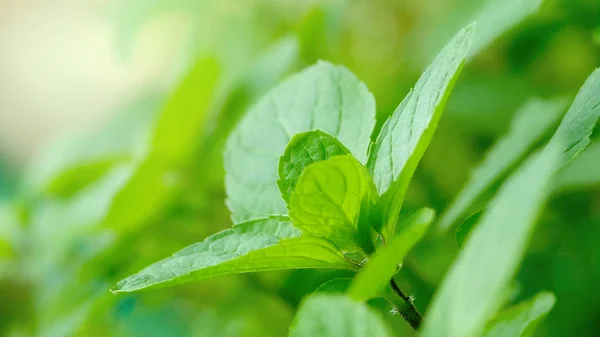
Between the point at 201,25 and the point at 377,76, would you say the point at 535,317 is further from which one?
the point at 201,25

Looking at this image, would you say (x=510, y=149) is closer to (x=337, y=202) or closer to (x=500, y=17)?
(x=500, y=17)

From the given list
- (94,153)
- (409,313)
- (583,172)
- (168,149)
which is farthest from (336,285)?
(94,153)

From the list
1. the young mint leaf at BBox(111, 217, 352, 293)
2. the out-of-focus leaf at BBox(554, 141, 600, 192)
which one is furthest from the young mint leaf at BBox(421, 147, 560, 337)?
the out-of-focus leaf at BBox(554, 141, 600, 192)

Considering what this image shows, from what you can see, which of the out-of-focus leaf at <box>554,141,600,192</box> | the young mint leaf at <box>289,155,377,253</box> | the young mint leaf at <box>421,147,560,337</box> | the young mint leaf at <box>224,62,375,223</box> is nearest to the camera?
the young mint leaf at <box>421,147,560,337</box>

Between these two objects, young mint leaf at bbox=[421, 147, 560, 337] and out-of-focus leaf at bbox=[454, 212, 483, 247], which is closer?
young mint leaf at bbox=[421, 147, 560, 337]

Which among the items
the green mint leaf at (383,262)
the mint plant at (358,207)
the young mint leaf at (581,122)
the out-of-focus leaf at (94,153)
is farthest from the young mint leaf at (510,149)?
the out-of-focus leaf at (94,153)

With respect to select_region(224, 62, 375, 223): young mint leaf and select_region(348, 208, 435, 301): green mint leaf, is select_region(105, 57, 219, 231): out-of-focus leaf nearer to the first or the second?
select_region(224, 62, 375, 223): young mint leaf

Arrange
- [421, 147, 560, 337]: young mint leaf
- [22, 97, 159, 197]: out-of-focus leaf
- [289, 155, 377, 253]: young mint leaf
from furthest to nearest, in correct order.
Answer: [22, 97, 159, 197]: out-of-focus leaf
[289, 155, 377, 253]: young mint leaf
[421, 147, 560, 337]: young mint leaf
